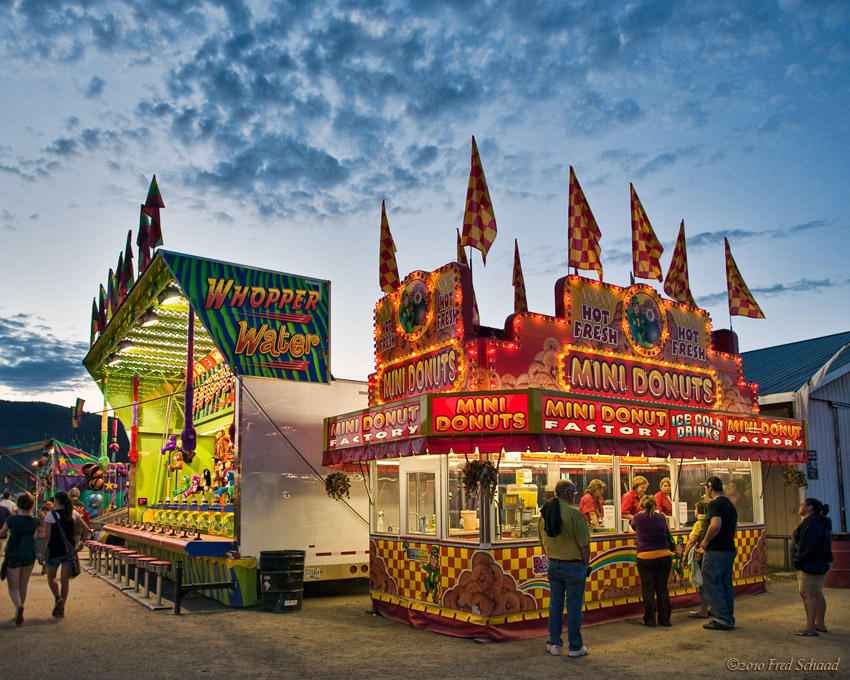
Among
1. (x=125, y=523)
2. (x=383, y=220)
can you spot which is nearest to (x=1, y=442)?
(x=125, y=523)

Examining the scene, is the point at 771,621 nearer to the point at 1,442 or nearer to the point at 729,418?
the point at 729,418

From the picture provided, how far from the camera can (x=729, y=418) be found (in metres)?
11.2

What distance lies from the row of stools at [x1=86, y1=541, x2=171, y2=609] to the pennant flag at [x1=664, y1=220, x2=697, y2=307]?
9630mm

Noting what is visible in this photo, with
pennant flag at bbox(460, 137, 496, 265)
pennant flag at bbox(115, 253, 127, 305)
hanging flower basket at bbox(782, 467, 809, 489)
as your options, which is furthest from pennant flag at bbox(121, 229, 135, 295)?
hanging flower basket at bbox(782, 467, 809, 489)

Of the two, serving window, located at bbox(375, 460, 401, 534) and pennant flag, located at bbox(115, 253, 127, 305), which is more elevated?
pennant flag, located at bbox(115, 253, 127, 305)

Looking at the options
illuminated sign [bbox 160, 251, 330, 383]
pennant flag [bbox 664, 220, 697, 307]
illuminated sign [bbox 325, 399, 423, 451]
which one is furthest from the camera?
pennant flag [bbox 664, 220, 697, 307]

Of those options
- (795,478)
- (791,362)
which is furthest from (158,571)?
(791,362)

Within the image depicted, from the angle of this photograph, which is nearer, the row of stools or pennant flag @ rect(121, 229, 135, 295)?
the row of stools

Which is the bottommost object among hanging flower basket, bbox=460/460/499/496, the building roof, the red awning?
hanging flower basket, bbox=460/460/499/496

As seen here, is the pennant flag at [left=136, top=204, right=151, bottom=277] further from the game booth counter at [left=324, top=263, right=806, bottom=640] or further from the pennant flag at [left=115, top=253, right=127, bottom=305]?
the game booth counter at [left=324, top=263, right=806, bottom=640]

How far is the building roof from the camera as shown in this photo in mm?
15117

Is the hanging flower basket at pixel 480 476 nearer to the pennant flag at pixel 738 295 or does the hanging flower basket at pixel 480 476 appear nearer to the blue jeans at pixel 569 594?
the blue jeans at pixel 569 594

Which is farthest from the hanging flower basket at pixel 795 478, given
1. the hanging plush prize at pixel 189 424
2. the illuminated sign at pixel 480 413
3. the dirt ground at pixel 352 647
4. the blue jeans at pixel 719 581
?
the hanging plush prize at pixel 189 424

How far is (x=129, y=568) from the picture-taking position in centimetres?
1481
